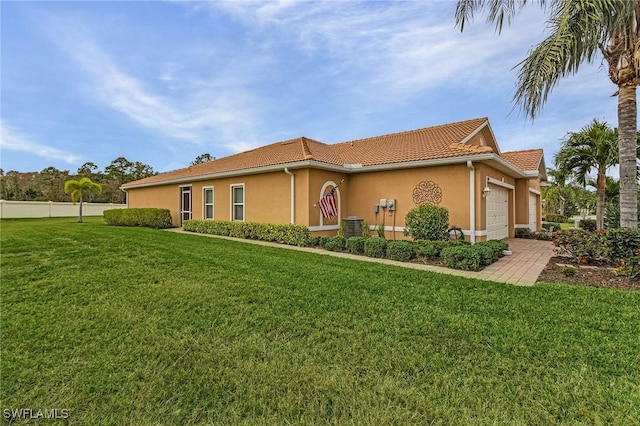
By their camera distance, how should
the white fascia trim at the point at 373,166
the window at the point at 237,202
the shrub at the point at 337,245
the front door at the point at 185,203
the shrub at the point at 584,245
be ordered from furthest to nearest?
1. the front door at the point at 185,203
2. the window at the point at 237,202
3. the shrub at the point at 337,245
4. the white fascia trim at the point at 373,166
5. the shrub at the point at 584,245

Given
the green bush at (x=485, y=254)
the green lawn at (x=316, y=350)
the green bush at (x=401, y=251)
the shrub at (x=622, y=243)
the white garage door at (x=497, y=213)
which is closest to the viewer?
the green lawn at (x=316, y=350)

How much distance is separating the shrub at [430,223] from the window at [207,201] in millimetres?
10938

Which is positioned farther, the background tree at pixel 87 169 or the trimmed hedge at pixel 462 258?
the background tree at pixel 87 169

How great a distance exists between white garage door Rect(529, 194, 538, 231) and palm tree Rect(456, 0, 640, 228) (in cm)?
999

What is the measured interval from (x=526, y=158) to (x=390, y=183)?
8627 millimetres

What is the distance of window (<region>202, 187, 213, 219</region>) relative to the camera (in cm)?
1634

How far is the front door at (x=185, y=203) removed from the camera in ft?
59.0

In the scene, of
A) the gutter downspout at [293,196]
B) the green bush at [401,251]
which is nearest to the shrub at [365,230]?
the gutter downspout at [293,196]

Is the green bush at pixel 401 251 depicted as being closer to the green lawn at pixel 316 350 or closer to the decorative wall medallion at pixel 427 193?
the green lawn at pixel 316 350

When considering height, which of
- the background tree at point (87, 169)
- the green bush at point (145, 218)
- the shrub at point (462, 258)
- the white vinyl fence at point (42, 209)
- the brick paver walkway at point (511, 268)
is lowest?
the brick paver walkway at point (511, 268)

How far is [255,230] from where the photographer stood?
12953mm

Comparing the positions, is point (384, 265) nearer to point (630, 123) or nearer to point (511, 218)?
point (630, 123)

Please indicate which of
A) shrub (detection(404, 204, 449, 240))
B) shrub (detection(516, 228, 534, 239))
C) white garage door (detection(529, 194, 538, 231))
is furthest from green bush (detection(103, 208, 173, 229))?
white garage door (detection(529, 194, 538, 231))

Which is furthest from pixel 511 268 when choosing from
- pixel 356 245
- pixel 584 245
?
pixel 356 245
